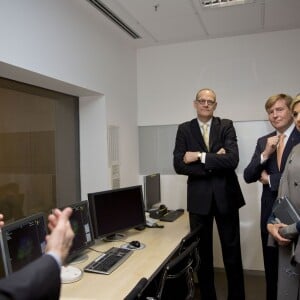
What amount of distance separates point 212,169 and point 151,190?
3.55 feet

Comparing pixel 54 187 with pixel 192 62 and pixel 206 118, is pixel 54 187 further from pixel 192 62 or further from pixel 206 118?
pixel 192 62

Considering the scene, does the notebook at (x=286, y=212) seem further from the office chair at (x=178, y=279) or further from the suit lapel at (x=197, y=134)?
the suit lapel at (x=197, y=134)

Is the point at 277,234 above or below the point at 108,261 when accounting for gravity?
above

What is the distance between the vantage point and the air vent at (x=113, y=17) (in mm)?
2778

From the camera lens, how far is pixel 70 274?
1.94 meters

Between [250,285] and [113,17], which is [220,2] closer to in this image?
[113,17]

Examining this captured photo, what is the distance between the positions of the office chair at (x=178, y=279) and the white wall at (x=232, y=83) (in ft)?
5.54

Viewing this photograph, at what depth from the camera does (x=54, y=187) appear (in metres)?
2.99

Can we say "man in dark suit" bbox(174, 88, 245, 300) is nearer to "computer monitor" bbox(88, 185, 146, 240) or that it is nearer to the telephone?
"computer monitor" bbox(88, 185, 146, 240)

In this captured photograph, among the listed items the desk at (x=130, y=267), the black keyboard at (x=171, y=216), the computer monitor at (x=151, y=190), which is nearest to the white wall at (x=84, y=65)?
the computer monitor at (x=151, y=190)

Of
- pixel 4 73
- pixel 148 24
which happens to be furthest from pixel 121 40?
pixel 4 73

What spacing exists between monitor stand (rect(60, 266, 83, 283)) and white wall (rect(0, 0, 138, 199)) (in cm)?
129

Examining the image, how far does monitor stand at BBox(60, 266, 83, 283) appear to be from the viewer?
1.89 m

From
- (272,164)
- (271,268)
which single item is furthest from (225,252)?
(272,164)
